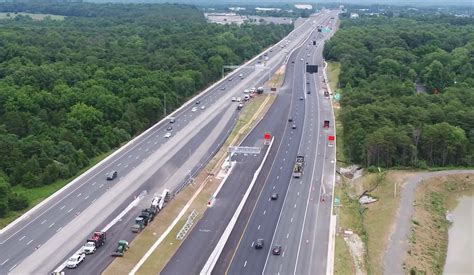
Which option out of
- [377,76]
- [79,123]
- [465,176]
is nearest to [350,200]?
[465,176]

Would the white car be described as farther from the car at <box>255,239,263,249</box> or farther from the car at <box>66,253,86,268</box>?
the car at <box>255,239,263,249</box>

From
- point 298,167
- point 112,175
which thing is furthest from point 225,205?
point 112,175

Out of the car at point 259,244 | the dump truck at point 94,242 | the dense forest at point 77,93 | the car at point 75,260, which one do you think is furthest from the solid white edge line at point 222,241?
the dense forest at point 77,93

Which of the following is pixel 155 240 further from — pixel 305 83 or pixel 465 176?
pixel 305 83

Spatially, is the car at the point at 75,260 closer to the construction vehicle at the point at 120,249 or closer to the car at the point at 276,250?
the construction vehicle at the point at 120,249

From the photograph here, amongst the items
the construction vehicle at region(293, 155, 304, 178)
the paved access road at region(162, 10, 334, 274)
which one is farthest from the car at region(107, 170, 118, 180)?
the construction vehicle at region(293, 155, 304, 178)

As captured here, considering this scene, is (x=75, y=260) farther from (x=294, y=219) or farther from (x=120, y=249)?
(x=294, y=219)
